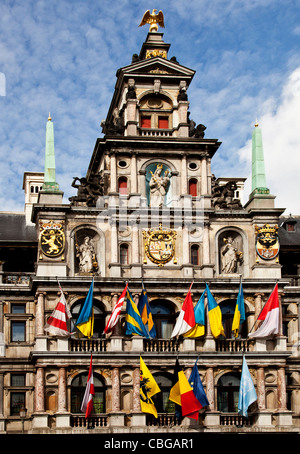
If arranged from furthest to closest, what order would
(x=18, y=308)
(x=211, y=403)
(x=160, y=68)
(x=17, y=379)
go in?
(x=160, y=68) < (x=18, y=308) < (x=17, y=379) < (x=211, y=403)

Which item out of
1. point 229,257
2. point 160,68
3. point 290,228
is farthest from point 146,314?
point 160,68

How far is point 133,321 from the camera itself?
177 ft

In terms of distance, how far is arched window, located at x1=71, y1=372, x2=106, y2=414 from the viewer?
54.3 m

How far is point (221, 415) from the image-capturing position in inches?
2149

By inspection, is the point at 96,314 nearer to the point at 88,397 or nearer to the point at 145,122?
the point at 88,397

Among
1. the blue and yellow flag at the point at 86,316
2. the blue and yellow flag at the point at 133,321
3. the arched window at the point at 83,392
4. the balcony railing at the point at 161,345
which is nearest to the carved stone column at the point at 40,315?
Result: the blue and yellow flag at the point at 86,316

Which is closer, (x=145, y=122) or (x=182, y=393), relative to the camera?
(x=182, y=393)

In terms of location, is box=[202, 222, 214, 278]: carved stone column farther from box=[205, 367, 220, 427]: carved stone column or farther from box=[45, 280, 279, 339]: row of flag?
box=[205, 367, 220, 427]: carved stone column

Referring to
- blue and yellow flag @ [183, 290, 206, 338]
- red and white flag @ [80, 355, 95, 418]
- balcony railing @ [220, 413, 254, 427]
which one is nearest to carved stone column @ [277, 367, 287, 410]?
balcony railing @ [220, 413, 254, 427]

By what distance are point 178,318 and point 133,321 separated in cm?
293

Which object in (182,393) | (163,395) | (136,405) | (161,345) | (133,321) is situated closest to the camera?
(182,393)

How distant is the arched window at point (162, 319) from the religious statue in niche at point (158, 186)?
6602mm

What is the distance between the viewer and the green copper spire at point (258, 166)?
2347 inches
